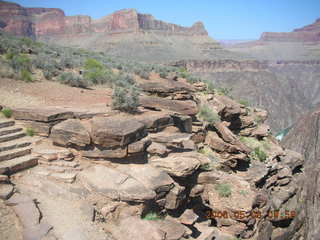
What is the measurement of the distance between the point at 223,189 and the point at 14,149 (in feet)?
19.1

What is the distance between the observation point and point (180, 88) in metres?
10.5

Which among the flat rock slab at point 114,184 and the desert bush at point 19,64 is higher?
the desert bush at point 19,64

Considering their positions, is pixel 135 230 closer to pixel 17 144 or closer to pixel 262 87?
pixel 17 144

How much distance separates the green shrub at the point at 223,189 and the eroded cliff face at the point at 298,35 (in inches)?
7828

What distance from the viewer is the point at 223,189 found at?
781 centimetres

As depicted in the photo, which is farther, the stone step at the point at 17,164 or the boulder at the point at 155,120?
the boulder at the point at 155,120

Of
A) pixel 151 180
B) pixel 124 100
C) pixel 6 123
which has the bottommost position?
pixel 151 180

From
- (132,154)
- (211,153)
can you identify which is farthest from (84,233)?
(211,153)

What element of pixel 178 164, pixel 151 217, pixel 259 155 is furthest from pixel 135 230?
pixel 259 155

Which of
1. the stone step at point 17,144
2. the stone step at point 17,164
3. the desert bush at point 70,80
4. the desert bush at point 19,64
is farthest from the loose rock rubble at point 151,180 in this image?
the desert bush at point 19,64

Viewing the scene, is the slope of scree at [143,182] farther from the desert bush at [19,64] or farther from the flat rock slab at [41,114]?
the desert bush at [19,64]

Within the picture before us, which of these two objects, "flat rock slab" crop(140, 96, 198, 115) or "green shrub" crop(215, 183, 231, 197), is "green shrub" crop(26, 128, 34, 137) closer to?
"flat rock slab" crop(140, 96, 198, 115)

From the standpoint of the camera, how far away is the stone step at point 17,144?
5.87m

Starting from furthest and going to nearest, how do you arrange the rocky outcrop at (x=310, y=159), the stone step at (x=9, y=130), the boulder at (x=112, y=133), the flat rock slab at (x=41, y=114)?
the rocky outcrop at (x=310, y=159)
the flat rock slab at (x=41, y=114)
the stone step at (x=9, y=130)
the boulder at (x=112, y=133)
